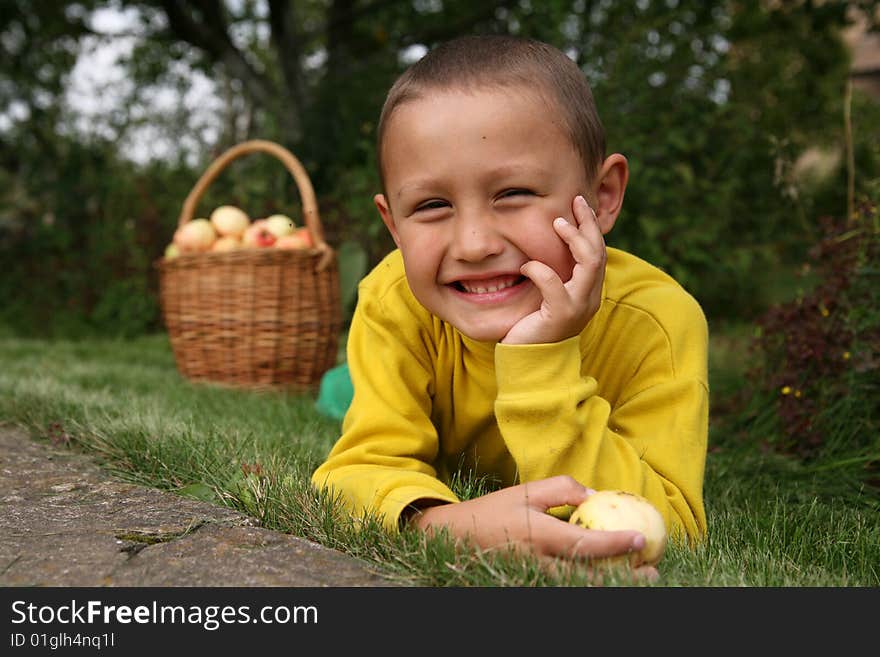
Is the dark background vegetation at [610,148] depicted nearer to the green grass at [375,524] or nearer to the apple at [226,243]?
the green grass at [375,524]

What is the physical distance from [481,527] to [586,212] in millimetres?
591

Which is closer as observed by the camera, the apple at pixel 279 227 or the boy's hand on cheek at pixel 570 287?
the boy's hand on cheek at pixel 570 287

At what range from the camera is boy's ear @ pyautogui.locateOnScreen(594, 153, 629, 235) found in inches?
70.9

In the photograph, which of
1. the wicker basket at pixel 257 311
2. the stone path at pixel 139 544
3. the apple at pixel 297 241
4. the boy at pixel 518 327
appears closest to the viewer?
the stone path at pixel 139 544

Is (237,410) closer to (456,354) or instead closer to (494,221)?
(456,354)

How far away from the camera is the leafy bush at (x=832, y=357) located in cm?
255

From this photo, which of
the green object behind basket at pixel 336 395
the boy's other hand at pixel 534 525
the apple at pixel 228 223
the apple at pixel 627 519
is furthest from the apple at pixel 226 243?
the apple at pixel 627 519

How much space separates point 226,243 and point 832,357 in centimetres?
277

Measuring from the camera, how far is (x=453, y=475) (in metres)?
2.07

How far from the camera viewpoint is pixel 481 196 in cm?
159

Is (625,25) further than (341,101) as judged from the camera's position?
No

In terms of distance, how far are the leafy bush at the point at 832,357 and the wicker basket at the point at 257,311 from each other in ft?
6.51
